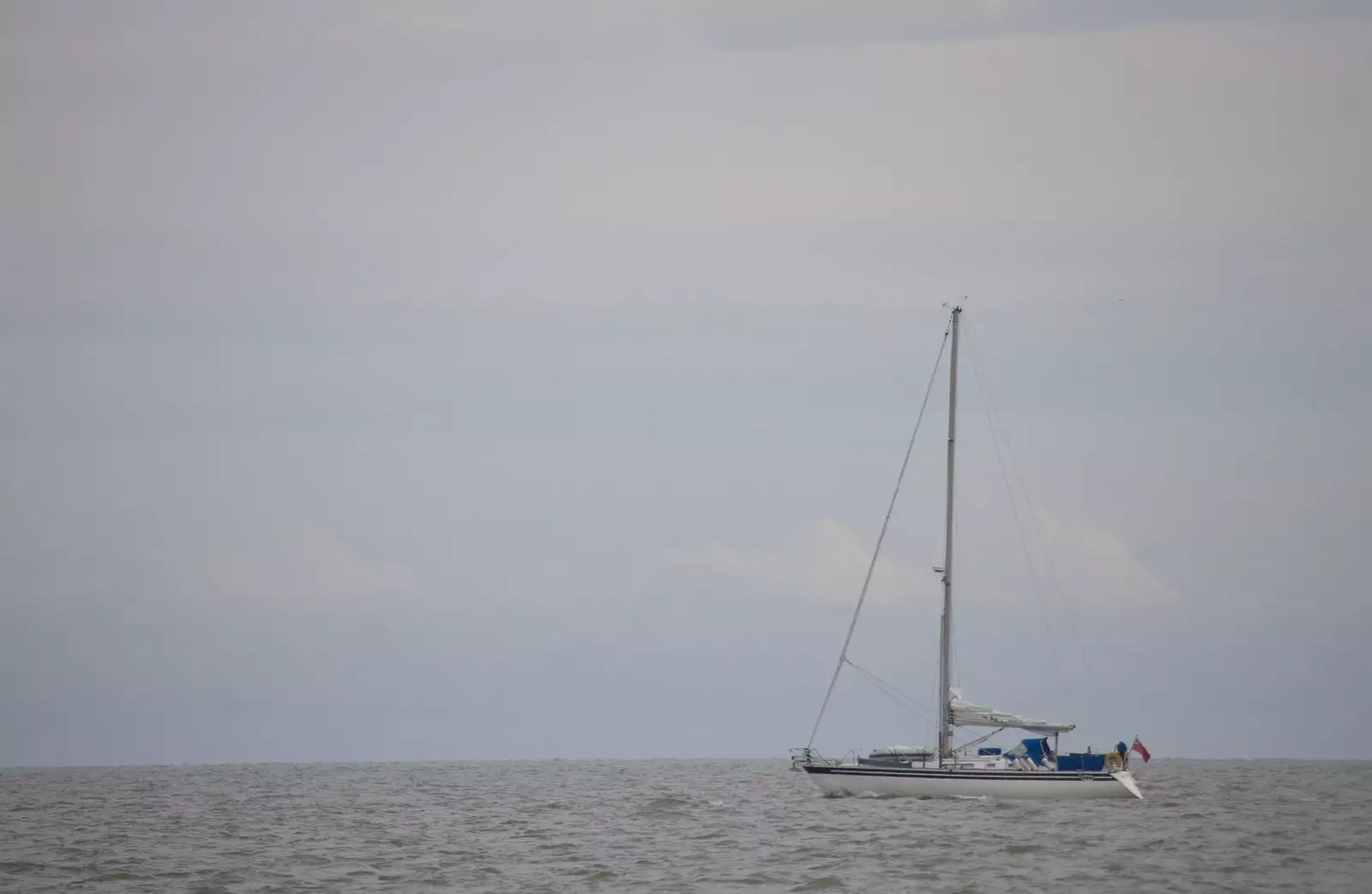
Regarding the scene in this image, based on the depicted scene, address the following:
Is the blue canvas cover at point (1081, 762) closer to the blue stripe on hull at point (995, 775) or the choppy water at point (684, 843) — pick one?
the blue stripe on hull at point (995, 775)

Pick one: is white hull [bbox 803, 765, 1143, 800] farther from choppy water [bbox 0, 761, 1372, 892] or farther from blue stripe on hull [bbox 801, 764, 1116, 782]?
choppy water [bbox 0, 761, 1372, 892]

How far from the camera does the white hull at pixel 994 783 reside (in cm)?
7556

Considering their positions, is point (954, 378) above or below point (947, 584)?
above

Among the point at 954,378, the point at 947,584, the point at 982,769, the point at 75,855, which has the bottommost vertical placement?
the point at 75,855

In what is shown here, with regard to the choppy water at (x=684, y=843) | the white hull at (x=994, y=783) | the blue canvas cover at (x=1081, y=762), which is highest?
the blue canvas cover at (x=1081, y=762)

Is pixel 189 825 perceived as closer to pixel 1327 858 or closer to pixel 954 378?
pixel 954 378

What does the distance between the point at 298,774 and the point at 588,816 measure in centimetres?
9108

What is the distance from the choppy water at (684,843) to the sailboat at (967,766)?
950 millimetres

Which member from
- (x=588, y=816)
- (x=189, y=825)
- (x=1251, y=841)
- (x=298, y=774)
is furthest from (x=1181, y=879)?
(x=298, y=774)

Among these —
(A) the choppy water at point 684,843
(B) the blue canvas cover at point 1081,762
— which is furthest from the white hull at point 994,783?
(B) the blue canvas cover at point 1081,762

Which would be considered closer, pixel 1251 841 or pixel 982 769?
pixel 1251 841

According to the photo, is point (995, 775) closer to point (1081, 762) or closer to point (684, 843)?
point (1081, 762)

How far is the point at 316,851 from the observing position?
202ft

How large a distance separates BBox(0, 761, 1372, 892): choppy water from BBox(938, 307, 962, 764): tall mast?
12.3 ft
